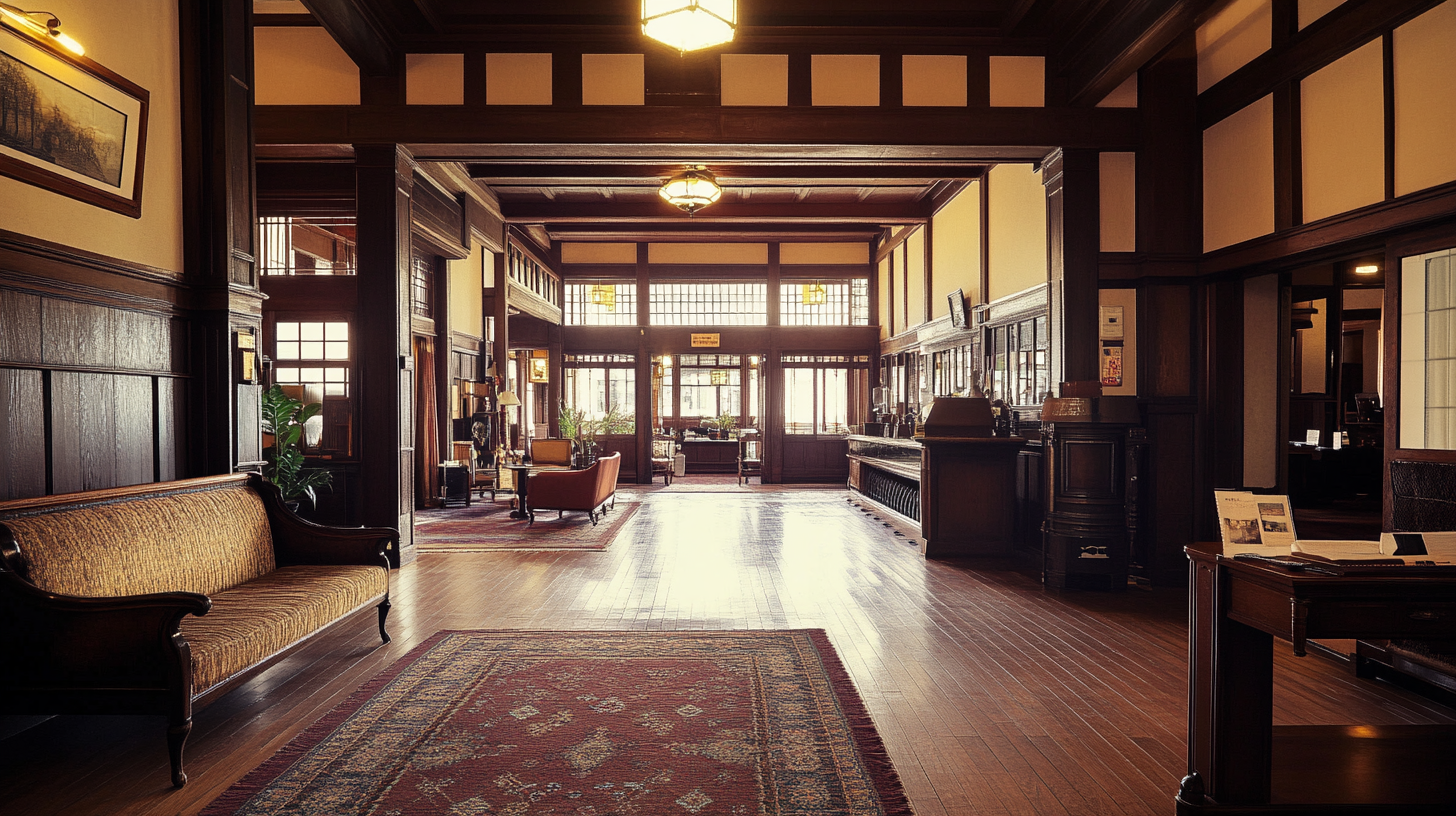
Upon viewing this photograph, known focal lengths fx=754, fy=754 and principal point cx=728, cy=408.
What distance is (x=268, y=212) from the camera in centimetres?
788

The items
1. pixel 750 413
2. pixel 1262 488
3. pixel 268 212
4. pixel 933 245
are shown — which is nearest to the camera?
pixel 1262 488

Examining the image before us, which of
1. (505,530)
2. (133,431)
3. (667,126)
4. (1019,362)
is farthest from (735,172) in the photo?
(133,431)

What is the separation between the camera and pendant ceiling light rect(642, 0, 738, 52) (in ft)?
12.3

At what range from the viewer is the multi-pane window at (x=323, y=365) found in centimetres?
837

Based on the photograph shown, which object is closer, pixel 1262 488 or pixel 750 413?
pixel 1262 488

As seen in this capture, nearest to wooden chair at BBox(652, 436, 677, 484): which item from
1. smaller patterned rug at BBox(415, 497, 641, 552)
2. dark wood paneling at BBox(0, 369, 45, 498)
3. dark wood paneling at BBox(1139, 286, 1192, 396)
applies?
smaller patterned rug at BBox(415, 497, 641, 552)

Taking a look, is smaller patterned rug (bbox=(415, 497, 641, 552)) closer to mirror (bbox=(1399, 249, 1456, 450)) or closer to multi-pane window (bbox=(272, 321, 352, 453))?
multi-pane window (bbox=(272, 321, 352, 453))

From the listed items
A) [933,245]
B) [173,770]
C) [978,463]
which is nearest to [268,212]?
[173,770]

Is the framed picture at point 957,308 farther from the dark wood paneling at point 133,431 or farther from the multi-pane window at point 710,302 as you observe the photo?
the dark wood paneling at point 133,431

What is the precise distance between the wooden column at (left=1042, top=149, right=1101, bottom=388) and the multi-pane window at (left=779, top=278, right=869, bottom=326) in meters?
8.30

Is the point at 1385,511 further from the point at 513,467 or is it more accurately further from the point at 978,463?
the point at 513,467

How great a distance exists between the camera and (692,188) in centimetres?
823

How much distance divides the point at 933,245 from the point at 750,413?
6156 mm

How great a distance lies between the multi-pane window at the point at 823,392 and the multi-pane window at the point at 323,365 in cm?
785
